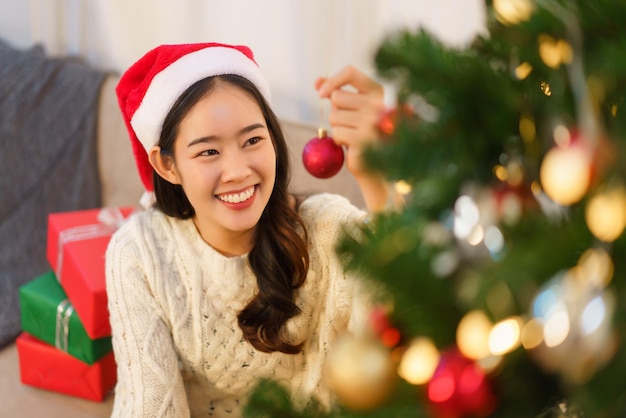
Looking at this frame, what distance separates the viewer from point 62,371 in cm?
151

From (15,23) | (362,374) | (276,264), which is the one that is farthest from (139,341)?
(15,23)

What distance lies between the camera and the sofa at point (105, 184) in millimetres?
1497

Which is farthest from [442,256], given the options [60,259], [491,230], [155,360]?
[60,259]

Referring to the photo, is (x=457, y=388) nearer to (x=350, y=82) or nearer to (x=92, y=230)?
(x=350, y=82)

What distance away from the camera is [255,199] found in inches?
41.9

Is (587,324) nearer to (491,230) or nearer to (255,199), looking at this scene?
(491,230)

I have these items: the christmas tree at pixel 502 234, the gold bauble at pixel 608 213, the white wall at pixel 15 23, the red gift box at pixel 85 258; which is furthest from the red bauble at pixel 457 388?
the white wall at pixel 15 23

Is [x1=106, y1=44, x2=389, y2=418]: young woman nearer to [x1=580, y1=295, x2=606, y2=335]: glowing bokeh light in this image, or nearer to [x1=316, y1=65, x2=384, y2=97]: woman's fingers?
[x1=316, y1=65, x2=384, y2=97]: woman's fingers

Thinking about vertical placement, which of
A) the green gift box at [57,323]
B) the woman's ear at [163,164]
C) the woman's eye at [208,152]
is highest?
the woman's eye at [208,152]

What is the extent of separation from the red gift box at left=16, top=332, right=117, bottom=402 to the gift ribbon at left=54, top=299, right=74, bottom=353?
0.04 metres

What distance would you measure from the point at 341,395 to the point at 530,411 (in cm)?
13

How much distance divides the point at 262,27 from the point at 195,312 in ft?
3.16

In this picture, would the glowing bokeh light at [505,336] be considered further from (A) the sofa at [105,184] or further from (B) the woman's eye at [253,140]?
(A) the sofa at [105,184]

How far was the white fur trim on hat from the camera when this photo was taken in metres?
1.04
